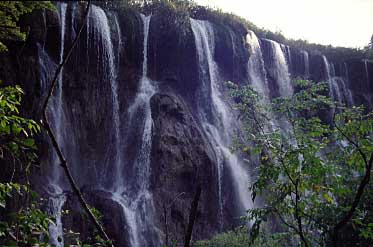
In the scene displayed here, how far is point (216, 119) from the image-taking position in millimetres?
17703

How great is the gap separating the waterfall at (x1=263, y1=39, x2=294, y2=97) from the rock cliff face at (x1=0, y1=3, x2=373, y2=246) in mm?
5198

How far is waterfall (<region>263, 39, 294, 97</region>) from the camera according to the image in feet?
74.0

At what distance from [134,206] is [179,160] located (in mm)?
2631

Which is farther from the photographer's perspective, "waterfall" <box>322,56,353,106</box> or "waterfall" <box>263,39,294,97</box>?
"waterfall" <box>322,56,353,106</box>

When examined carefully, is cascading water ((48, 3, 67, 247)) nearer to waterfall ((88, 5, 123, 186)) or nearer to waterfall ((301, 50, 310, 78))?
waterfall ((88, 5, 123, 186))

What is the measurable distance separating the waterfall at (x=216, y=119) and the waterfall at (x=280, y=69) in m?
4.71

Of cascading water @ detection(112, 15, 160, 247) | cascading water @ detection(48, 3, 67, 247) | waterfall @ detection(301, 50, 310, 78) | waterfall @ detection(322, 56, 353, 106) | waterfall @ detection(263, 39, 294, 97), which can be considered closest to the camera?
cascading water @ detection(48, 3, 67, 247)

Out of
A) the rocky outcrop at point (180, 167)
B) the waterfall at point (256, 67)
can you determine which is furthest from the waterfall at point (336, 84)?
the rocky outcrop at point (180, 167)

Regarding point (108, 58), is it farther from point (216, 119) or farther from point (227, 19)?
point (227, 19)

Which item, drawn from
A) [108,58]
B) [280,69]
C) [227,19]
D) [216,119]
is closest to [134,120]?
[108,58]

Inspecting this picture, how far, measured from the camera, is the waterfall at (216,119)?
1589 centimetres

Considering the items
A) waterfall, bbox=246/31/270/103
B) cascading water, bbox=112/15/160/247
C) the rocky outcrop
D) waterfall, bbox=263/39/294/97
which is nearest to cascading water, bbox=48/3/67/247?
cascading water, bbox=112/15/160/247

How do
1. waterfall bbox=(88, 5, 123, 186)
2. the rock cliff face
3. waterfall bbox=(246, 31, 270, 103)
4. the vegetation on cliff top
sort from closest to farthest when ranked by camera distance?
1. the rock cliff face
2. waterfall bbox=(88, 5, 123, 186)
3. the vegetation on cliff top
4. waterfall bbox=(246, 31, 270, 103)

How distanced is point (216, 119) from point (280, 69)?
7324mm
